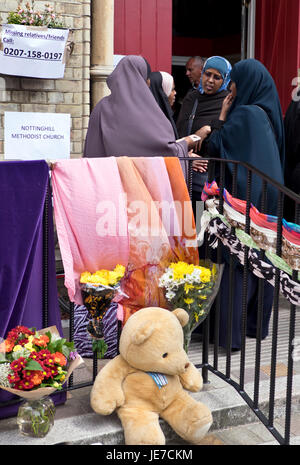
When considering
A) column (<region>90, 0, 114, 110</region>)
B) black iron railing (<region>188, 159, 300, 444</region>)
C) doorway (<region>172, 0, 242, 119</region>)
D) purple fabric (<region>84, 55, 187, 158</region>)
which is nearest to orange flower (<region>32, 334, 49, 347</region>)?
black iron railing (<region>188, 159, 300, 444</region>)

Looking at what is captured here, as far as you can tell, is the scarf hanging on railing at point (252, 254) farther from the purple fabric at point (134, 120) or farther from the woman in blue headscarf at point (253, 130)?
the woman in blue headscarf at point (253, 130)

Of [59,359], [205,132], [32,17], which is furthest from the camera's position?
[32,17]

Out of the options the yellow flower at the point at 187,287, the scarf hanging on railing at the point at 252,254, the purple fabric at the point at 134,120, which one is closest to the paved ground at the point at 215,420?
the yellow flower at the point at 187,287

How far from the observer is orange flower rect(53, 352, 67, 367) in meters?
2.73

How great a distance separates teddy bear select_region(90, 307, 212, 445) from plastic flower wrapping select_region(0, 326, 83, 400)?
226 millimetres

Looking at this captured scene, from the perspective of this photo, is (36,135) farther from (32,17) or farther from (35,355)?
(35,355)

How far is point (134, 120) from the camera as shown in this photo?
3.47 meters

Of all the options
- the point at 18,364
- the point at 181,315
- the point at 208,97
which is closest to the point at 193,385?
the point at 181,315

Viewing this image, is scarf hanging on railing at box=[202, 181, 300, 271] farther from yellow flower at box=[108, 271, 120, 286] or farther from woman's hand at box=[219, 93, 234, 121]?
woman's hand at box=[219, 93, 234, 121]

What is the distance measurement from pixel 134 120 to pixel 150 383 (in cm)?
147

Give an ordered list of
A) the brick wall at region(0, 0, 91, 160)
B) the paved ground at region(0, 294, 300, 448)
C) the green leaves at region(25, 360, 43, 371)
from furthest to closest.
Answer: the brick wall at region(0, 0, 91, 160) < the paved ground at region(0, 294, 300, 448) < the green leaves at region(25, 360, 43, 371)

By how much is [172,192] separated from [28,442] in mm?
1433

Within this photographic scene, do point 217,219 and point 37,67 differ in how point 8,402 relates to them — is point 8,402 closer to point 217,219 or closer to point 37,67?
point 217,219

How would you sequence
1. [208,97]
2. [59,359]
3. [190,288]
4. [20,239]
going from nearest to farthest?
[59,359]
[20,239]
[190,288]
[208,97]
